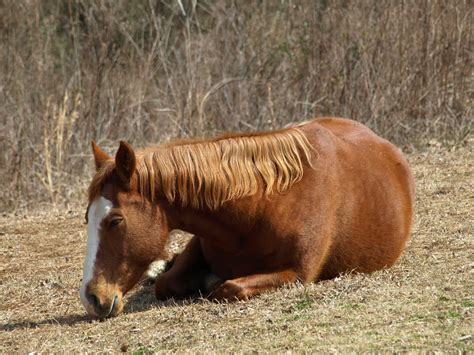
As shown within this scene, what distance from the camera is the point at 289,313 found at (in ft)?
15.9

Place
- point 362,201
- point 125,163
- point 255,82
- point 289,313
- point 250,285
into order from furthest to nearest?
1. point 255,82
2. point 362,201
3. point 250,285
4. point 125,163
5. point 289,313

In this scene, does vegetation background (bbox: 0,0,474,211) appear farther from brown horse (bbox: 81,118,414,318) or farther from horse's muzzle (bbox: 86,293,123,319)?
horse's muzzle (bbox: 86,293,123,319)

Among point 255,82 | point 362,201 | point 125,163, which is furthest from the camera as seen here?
point 255,82

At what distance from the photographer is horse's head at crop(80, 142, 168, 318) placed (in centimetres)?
513

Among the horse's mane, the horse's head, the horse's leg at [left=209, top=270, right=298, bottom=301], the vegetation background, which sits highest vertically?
the horse's mane

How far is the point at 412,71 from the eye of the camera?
10.5 metres

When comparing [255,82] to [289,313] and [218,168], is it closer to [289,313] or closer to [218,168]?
[218,168]

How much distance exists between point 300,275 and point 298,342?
41.4 inches

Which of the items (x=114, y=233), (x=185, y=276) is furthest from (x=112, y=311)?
(x=185, y=276)

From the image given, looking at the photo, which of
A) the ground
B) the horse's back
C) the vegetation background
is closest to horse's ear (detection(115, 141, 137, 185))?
the ground

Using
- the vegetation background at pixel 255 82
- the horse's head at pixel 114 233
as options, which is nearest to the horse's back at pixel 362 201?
the horse's head at pixel 114 233

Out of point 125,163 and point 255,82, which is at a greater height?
point 125,163

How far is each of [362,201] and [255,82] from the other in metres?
5.28

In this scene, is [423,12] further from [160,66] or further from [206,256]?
[206,256]
